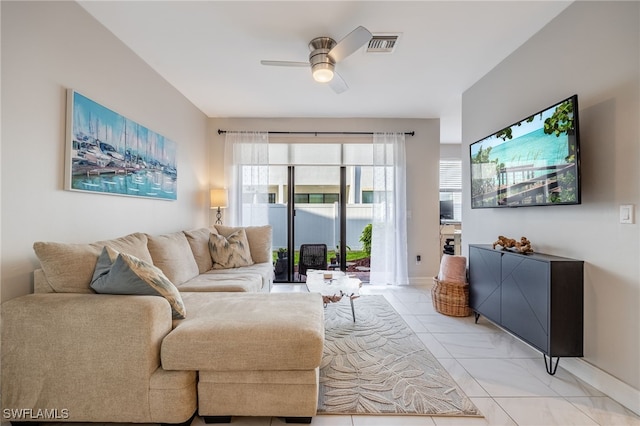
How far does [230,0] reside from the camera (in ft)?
6.32

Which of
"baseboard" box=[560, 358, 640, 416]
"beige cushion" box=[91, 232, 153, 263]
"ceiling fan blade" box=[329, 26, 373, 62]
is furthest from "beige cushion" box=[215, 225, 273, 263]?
"baseboard" box=[560, 358, 640, 416]

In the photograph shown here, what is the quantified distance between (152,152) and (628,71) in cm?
368

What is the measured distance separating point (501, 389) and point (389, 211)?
8.98 ft

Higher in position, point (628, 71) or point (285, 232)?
point (628, 71)

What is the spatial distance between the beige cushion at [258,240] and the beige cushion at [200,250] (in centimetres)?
45

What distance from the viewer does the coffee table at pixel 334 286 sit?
2.72 meters

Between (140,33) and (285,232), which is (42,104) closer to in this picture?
(140,33)

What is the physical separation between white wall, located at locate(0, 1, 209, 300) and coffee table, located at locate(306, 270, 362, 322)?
180cm

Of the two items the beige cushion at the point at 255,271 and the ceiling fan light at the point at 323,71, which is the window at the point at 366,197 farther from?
the ceiling fan light at the point at 323,71

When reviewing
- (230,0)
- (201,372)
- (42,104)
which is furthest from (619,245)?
(42,104)

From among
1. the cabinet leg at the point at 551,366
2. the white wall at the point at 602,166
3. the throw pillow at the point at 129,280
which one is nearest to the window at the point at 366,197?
the white wall at the point at 602,166

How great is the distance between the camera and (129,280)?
1480mm

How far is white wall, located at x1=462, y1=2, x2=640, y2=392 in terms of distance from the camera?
5.36 feet

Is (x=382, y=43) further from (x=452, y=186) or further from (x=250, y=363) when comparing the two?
(x=452, y=186)
